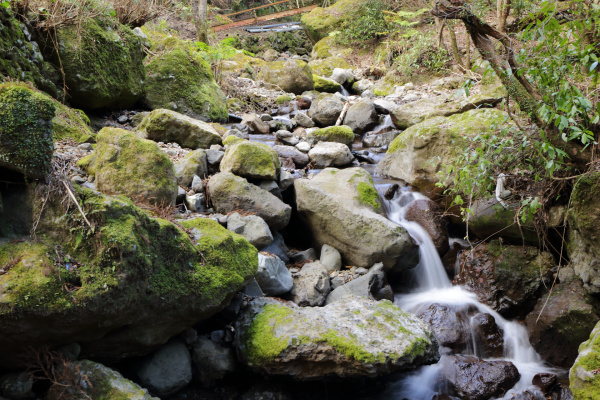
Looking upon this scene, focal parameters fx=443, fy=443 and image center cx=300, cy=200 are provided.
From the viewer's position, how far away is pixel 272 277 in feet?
14.5

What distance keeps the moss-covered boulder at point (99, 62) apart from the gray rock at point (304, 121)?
3.58 metres

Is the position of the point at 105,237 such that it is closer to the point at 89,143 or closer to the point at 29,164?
the point at 29,164

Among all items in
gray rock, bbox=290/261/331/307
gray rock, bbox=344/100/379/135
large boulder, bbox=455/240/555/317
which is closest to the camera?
gray rock, bbox=290/261/331/307

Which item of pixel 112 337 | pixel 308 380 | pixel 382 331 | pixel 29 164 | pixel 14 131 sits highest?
pixel 14 131

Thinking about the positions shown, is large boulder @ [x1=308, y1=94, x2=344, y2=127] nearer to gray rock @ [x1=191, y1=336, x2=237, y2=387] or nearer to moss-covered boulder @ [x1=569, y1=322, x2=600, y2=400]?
gray rock @ [x1=191, y1=336, x2=237, y2=387]

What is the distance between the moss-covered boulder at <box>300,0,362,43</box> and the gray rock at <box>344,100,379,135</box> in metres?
9.85

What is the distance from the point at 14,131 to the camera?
9.05 ft

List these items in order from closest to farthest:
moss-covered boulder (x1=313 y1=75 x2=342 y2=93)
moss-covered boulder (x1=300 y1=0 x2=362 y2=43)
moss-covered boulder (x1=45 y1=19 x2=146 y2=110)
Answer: moss-covered boulder (x1=45 y1=19 x2=146 y2=110), moss-covered boulder (x1=313 y1=75 x2=342 y2=93), moss-covered boulder (x1=300 y1=0 x2=362 y2=43)

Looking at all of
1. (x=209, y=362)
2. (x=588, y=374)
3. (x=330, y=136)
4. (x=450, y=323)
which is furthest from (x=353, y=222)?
(x=330, y=136)

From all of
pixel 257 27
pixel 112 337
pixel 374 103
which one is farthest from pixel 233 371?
pixel 257 27

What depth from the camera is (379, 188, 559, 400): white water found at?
13.8ft

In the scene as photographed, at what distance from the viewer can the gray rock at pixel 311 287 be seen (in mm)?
4648

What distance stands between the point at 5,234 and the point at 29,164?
47 centimetres

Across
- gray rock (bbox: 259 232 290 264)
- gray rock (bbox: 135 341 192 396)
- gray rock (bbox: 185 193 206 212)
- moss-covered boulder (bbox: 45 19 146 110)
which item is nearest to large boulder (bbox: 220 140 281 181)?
gray rock (bbox: 185 193 206 212)
